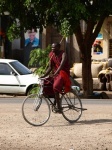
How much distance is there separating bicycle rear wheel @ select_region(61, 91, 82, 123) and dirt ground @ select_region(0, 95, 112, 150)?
0.48 feet

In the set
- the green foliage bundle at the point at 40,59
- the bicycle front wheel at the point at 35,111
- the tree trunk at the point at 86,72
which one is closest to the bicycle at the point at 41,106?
the bicycle front wheel at the point at 35,111

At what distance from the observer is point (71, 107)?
38.1 feet

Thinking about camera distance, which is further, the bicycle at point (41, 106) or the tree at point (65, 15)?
the tree at point (65, 15)

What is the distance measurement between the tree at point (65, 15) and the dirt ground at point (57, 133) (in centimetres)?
577

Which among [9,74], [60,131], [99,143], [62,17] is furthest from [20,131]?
[9,74]

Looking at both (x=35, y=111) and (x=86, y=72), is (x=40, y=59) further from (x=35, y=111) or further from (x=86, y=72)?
(x=35, y=111)

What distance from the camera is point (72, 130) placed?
424 inches

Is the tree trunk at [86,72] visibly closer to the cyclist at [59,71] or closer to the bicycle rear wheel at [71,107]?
the bicycle rear wheel at [71,107]

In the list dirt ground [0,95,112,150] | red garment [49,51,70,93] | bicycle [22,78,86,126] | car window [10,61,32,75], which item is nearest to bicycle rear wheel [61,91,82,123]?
bicycle [22,78,86,126]

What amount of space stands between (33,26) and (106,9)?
137 inches

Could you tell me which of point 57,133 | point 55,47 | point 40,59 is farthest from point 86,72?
point 57,133

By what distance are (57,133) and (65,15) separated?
8552mm

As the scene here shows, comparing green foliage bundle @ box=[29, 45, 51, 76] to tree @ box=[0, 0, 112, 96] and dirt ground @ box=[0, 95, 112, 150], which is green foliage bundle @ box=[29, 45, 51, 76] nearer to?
tree @ box=[0, 0, 112, 96]

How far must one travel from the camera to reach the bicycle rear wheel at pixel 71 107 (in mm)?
11531
